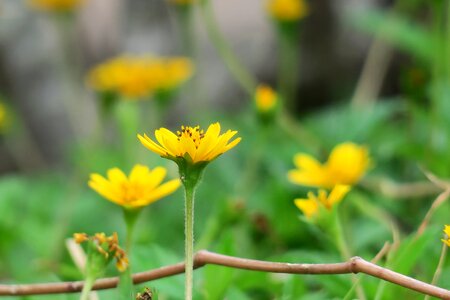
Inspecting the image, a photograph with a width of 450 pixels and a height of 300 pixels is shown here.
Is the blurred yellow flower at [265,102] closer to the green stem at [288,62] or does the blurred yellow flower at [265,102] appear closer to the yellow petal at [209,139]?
the green stem at [288,62]

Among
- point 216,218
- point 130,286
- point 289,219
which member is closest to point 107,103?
point 289,219

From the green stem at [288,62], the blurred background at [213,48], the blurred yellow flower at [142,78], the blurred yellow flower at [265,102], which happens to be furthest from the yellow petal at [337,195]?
the blurred background at [213,48]

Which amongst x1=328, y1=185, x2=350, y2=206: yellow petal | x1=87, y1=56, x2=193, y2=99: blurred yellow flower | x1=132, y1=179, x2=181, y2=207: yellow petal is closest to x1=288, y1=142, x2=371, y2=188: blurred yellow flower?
x1=328, y1=185, x2=350, y2=206: yellow petal

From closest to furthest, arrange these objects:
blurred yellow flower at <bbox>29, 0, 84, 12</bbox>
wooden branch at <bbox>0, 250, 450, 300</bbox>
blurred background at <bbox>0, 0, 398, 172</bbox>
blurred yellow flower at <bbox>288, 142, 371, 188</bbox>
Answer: wooden branch at <bbox>0, 250, 450, 300</bbox> → blurred yellow flower at <bbox>288, 142, 371, 188</bbox> → blurred yellow flower at <bbox>29, 0, 84, 12</bbox> → blurred background at <bbox>0, 0, 398, 172</bbox>

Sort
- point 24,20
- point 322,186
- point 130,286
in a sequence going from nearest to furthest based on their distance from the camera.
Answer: point 130,286 < point 322,186 < point 24,20

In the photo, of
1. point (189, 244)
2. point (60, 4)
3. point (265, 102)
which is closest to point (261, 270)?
point (189, 244)

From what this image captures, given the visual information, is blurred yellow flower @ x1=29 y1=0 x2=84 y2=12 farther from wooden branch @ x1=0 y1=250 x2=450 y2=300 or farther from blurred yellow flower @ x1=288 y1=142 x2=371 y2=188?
wooden branch @ x1=0 y1=250 x2=450 y2=300

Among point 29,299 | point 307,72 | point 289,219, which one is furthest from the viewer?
point 307,72

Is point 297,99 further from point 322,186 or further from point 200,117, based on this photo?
point 322,186

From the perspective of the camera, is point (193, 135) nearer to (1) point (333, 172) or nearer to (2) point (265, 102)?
(1) point (333, 172)
